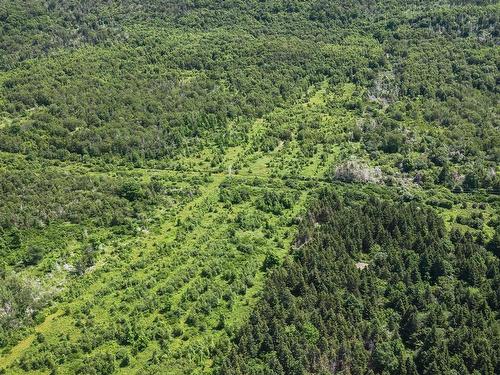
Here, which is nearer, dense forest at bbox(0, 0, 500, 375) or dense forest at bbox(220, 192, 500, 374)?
dense forest at bbox(220, 192, 500, 374)

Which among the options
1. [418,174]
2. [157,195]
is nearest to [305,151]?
[418,174]

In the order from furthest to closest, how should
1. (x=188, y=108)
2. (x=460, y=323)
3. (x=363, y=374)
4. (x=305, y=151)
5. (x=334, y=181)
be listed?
(x=188, y=108) → (x=305, y=151) → (x=334, y=181) → (x=460, y=323) → (x=363, y=374)

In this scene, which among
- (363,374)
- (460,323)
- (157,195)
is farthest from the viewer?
(157,195)

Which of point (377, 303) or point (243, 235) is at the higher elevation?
point (377, 303)

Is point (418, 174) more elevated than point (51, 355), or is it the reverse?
point (51, 355)

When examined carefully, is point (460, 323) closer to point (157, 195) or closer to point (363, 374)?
point (363, 374)

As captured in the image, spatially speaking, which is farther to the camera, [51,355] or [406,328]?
[406,328]

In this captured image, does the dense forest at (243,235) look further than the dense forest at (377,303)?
Yes

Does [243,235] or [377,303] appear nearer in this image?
[377,303]
